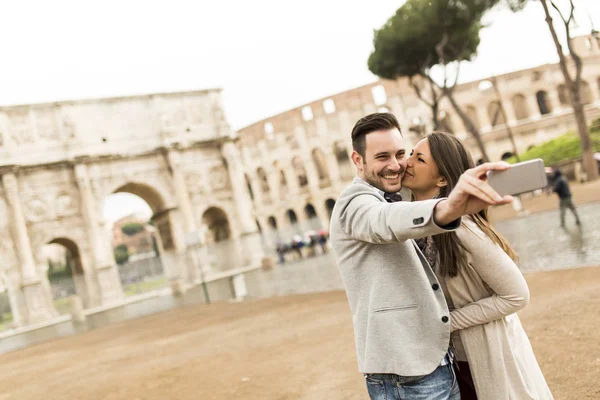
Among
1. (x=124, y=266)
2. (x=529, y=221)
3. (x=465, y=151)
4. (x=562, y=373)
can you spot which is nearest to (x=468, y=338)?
(x=465, y=151)

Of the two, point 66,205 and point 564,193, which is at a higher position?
point 66,205

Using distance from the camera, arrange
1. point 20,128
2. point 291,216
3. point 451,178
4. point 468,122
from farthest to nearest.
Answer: point 291,216
point 20,128
point 468,122
point 451,178

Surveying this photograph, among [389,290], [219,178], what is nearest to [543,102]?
[219,178]

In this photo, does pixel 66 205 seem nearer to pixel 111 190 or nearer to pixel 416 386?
pixel 111 190

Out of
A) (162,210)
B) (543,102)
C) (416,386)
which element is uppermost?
(543,102)

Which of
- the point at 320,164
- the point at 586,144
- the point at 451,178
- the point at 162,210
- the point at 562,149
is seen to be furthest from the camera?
the point at 320,164

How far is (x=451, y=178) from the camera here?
6.18 feet

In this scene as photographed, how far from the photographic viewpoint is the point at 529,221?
51.2 ft

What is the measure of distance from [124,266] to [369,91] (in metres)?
23.4

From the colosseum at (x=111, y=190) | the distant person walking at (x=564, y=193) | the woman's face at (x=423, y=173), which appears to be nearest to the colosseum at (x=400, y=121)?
the colosseum at (x=111, y=190)

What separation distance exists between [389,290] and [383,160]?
44 centimetres

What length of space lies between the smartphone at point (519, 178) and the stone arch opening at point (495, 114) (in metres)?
43.8

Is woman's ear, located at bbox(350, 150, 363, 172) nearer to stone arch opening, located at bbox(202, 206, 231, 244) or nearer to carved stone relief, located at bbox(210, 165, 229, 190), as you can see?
carved stone relief, located at bbox(210, 165, 229, 190)

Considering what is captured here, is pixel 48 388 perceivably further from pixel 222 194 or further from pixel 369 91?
pixel 369 91
